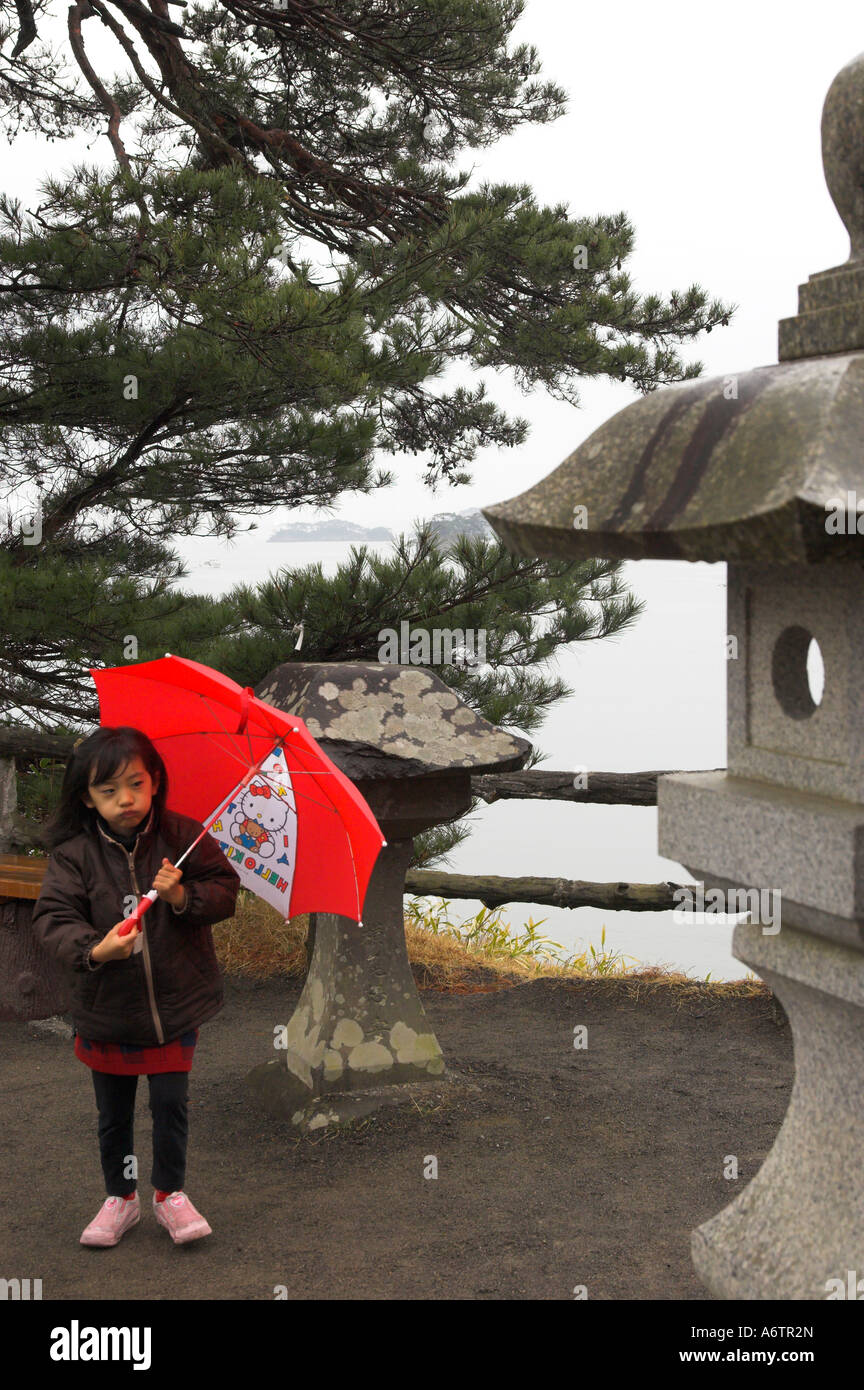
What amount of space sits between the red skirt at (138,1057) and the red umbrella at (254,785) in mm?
403

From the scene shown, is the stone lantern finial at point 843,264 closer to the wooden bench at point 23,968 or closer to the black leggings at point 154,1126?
the black leggings at point 154,1126

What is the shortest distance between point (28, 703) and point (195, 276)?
2376mm

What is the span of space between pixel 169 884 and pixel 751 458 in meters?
1.69

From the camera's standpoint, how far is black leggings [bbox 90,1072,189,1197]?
10.2ft

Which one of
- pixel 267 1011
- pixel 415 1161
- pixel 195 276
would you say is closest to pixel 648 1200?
pixel 415 1161

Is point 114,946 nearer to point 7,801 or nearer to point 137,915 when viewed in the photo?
point 137,915

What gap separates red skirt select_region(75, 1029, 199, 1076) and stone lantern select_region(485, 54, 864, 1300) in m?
1.31

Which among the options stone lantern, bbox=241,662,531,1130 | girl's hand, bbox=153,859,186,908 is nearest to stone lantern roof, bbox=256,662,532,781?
Result: stone lantern, bbox=241,662,531,1130

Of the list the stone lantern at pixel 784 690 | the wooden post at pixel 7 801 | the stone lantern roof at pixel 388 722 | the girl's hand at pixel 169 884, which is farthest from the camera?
the wooden post at pixel 7 801

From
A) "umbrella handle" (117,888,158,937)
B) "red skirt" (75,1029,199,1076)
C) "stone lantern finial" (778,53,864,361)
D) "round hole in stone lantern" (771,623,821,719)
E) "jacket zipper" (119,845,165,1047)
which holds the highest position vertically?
"stone lantern finial" (778,53,864,361)

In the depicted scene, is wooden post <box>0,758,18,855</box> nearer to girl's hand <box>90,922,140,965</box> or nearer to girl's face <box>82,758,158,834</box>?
girl's face <box>82,758,158,834</box>

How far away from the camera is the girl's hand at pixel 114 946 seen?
9.25 feet

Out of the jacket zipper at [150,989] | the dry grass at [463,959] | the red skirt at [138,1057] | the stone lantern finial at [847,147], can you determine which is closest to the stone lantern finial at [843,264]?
the stone lantern finial at [847,147]

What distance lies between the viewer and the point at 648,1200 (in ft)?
11.4
